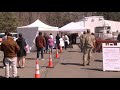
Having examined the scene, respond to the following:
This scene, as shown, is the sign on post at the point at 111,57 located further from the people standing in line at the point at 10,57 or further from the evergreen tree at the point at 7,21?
the evergreen tree at the point at 7,21

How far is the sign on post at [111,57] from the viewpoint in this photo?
14383 millimetres

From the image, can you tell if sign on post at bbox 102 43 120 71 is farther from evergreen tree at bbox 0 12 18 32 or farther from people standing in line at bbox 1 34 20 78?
evergreen tree at bbox 0 12 18 32

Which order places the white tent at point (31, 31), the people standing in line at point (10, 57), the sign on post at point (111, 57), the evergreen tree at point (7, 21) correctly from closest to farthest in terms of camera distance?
1. the people standing in line at point (10, 57)
2. the sign on post at point (111, 57)
3. the white tent at point (31, 31)
4. the evergreen tree at point (7, 21)

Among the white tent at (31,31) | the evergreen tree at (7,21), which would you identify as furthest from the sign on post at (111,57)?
the evergreen tree at (7,21)

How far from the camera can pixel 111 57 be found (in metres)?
14.5

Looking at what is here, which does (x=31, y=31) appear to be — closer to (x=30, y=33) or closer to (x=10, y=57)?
(x=30, y=33)

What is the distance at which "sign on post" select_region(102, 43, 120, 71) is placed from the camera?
1438cm

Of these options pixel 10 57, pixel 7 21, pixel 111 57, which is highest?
pixel 7 21

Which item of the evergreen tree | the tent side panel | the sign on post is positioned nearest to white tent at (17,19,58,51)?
the tent side panel

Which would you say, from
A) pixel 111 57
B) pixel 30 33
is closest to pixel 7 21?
pixel 30 33
